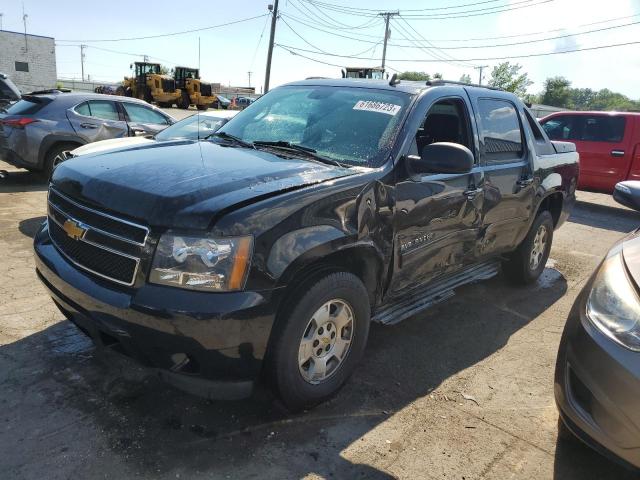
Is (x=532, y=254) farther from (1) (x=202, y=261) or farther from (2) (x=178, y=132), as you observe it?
(2) (x=178, y=132)

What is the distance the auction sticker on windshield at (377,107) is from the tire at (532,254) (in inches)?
92.3

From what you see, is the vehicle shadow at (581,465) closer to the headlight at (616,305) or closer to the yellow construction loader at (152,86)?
the headlight at (616,305)

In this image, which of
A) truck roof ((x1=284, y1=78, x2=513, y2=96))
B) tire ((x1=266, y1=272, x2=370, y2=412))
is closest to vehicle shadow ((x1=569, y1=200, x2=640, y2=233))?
truck roof ((x1=284, y1=78, x2=513, y2=96))

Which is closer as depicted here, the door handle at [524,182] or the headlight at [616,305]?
the headlight at [616,305]

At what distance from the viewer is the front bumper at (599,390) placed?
205cm

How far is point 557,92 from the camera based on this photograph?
88.9 m

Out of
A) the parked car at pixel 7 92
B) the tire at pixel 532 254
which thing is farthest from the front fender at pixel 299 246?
the parked car at pixel 7 92

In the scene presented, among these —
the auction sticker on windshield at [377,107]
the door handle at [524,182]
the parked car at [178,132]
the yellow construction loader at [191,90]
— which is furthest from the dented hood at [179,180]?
the yellow construction loader at [191,90]

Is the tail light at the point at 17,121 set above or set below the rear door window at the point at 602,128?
below

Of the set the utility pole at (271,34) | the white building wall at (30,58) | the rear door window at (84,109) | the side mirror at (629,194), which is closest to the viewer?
the side mirror at (629,194)

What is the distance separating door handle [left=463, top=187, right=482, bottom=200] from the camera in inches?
147

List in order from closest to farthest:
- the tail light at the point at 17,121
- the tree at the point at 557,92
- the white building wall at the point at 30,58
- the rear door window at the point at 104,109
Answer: the tail light at the point at 17,121 → the rear door window at the point at 104,109 → the white building wall at the point at 30,58 → the tree at the point at 557,92

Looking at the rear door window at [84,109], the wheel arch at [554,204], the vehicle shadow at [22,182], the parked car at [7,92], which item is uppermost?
the parked car at [7,92]

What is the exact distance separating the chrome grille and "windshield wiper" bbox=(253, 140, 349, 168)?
122 centimetres
